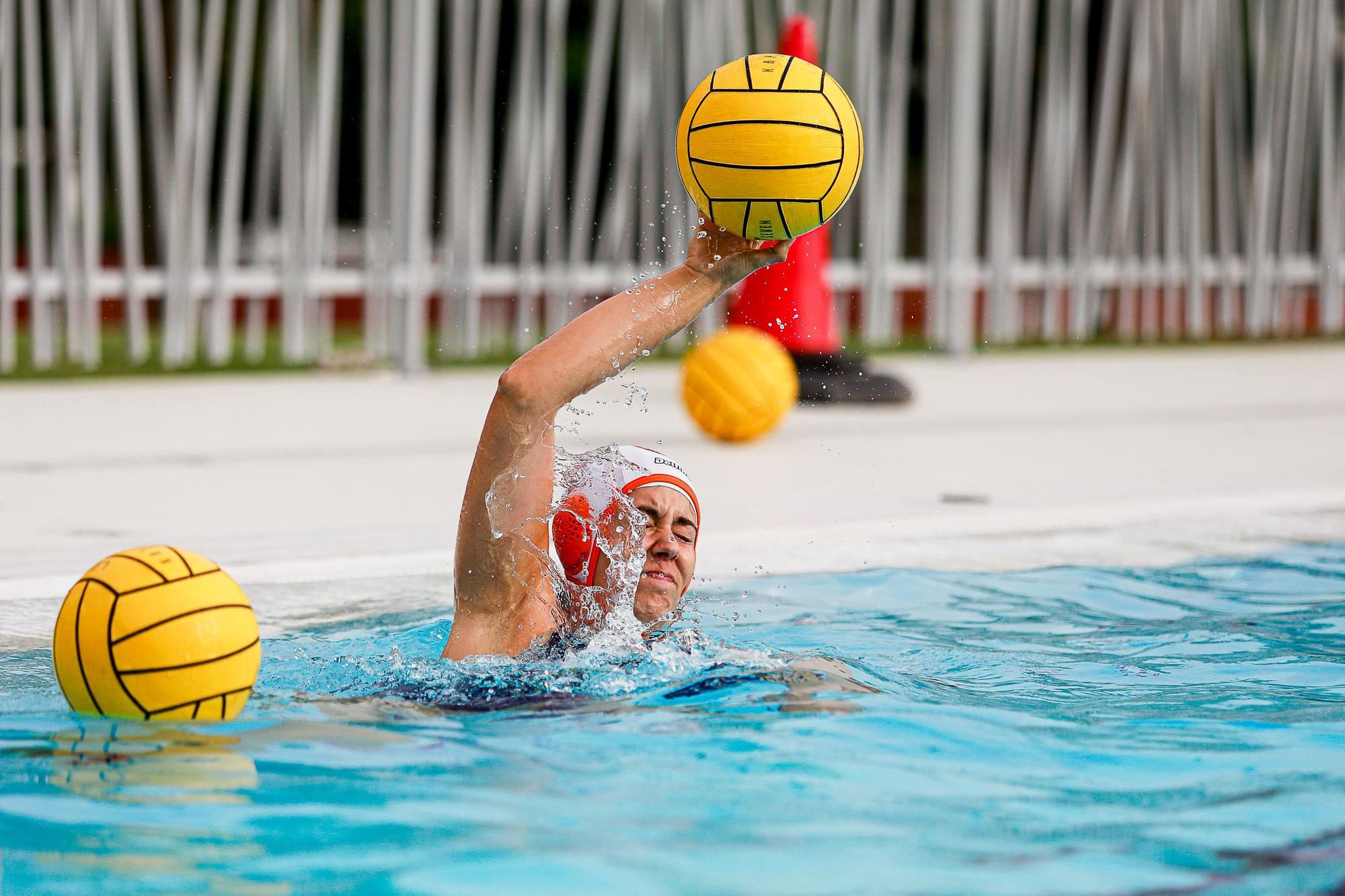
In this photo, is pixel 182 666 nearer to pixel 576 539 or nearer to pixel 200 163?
pixel 576 539

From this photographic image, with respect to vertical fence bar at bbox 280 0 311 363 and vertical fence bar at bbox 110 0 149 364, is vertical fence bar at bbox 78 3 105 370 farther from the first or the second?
vertical fence bar at bbox 280 0 311 363

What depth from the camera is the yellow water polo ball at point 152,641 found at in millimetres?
3604

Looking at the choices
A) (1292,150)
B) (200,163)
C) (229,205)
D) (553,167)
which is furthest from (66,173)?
(1292,150)

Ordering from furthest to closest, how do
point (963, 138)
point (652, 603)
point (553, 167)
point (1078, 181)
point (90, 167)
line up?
1. point (1078, 181)
2. point (553, 167)
3. point (963, 138)
4. point (90, 167)
5. point (652, 603)

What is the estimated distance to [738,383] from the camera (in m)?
8.62

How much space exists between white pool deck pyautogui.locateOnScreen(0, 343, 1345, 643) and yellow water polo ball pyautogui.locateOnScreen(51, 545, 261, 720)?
130 centimetres

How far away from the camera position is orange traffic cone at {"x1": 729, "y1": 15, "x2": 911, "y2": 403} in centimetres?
1025

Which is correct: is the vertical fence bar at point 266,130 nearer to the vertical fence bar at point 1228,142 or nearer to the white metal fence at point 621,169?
the white metal fence at point 621,169

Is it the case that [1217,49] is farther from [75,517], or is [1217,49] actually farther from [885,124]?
[75,517]

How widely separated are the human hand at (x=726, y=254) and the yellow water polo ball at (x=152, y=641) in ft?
4.30

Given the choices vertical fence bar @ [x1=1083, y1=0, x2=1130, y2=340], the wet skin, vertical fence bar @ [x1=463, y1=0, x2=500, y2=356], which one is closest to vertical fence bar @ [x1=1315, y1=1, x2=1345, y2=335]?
vertical fence bar @ [x1=1083, y1=0, x2=1130, y2=340]

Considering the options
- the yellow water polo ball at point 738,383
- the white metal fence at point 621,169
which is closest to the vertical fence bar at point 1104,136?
the white metal fence at point 621,169

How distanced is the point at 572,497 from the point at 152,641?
1174 mm

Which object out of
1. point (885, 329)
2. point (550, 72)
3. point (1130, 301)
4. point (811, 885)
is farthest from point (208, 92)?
point (811, 885)
